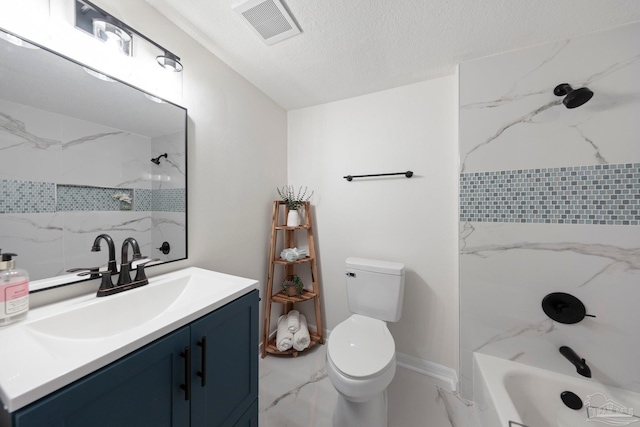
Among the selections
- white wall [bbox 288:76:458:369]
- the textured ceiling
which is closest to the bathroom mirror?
the textured ceiling

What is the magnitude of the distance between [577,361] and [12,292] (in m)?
2.36

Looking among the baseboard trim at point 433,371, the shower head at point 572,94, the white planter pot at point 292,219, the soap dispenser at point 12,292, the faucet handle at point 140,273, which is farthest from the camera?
the white planter pot at point 292,219

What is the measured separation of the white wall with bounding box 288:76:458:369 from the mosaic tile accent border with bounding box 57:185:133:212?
54.6 inches

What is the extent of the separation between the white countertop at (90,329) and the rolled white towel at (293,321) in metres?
0.97

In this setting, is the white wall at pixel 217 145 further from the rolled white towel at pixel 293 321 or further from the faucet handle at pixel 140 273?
the rolled white towel at pixel 293 321

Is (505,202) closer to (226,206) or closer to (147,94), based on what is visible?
(226,206)

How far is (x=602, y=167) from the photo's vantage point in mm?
1193

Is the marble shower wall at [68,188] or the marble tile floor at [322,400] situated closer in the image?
the marble shower wall at [68,188]

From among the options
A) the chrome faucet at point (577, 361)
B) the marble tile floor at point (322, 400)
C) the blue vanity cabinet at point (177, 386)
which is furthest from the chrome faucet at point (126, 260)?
the chrome faucet at point (577, 361)

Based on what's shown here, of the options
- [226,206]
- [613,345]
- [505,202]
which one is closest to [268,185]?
[226,206]

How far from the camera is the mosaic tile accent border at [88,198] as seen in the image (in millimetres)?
852

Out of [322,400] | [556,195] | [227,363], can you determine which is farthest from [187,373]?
[556,195]

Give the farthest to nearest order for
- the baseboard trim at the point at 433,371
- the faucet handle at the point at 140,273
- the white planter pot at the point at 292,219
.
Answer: the white planter pot at the point at 292,219 < the baseboard trim at the point at 433,371 < the faucet handle at the point at 140,273

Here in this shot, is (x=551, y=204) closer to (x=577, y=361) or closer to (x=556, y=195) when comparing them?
(x=556, y=195)
